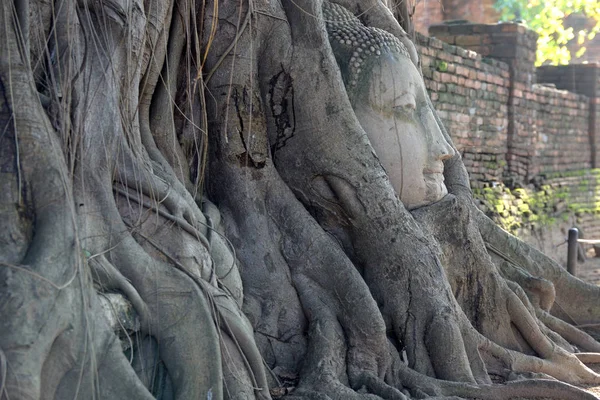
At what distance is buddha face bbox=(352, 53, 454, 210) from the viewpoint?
5.16 metres

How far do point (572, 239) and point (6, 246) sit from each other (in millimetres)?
6735

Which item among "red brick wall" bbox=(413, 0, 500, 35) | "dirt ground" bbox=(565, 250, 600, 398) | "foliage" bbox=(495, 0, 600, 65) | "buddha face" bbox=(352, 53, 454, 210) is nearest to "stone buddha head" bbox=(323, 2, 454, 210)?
"buddha face" bbox=(352, 53, 454, 210)

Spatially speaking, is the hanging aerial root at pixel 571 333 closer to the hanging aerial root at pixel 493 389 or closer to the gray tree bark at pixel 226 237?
the gray tree bark at pixel 226 237

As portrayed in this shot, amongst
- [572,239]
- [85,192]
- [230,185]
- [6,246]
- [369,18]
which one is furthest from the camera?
[572,239]

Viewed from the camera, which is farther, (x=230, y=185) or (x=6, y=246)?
(x=230, y=185)

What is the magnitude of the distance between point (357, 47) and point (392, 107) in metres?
0.36

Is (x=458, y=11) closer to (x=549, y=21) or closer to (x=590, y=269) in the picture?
(x=549, y=21)

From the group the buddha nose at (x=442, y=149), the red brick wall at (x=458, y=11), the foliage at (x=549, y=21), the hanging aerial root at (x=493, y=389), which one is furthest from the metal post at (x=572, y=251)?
the foliage at (x=549, y=21)

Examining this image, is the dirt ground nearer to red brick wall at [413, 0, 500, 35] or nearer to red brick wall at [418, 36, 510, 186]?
red brick wall at [418, 36, 510, 186]

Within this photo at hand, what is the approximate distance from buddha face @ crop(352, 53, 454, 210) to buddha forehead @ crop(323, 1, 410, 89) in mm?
29

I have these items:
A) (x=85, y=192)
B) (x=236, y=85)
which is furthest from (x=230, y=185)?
(x=85, y=192)

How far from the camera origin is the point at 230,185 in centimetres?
468

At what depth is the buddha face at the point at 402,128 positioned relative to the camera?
516cm

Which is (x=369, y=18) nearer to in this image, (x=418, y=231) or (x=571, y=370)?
(x=418, y=231)
